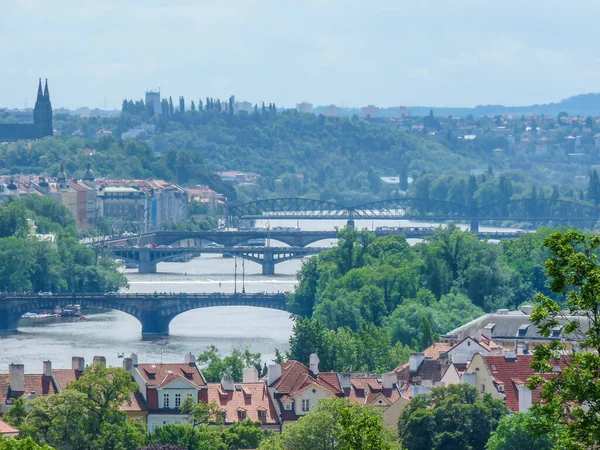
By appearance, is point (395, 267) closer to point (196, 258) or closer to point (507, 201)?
point (196, 258)

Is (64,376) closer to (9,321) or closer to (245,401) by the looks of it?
(245,401)

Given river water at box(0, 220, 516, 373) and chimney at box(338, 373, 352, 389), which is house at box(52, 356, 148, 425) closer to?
chimney at box(338, 373, 352, 389)

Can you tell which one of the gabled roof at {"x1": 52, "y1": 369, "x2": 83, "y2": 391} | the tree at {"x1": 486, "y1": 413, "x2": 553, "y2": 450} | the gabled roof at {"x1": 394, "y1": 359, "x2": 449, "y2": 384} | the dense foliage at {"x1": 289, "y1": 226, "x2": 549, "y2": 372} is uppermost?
the tree at {"x1": 486, "y1": 413, "x2": 553, "y2": 450}

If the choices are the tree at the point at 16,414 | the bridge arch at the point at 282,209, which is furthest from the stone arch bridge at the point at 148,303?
the bridge arch at the point at 282,209

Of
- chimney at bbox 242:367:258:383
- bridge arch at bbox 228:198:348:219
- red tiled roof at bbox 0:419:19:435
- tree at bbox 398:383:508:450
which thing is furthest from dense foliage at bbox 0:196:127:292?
bridge arch at bbox 228:198:348:219

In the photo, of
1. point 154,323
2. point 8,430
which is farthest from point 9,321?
point 8,430

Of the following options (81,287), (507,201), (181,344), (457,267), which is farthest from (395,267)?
(507,201)

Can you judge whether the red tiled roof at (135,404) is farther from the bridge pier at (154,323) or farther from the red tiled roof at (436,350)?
the bridge pier at (154,323)
